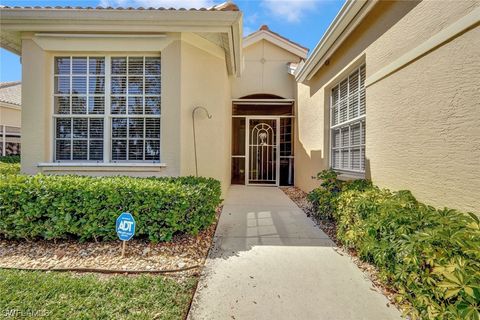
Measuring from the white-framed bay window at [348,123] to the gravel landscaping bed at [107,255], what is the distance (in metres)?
4.11

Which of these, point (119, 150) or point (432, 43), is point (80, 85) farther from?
point (432, 43)

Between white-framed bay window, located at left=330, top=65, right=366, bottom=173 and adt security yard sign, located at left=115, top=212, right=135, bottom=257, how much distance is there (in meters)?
4.91

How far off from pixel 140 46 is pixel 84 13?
125cm

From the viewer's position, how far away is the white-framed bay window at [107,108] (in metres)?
6.09

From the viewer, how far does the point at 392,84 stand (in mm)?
4383

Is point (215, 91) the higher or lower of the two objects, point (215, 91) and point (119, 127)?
the higher

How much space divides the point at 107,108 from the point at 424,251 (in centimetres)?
662

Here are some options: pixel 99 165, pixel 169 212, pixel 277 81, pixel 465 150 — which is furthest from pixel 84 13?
pixel 277 81

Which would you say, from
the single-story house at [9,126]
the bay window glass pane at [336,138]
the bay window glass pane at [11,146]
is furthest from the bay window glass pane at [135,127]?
the bay window glass pane at [11,146]

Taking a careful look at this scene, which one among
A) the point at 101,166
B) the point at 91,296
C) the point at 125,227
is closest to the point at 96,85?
the point at 101,166

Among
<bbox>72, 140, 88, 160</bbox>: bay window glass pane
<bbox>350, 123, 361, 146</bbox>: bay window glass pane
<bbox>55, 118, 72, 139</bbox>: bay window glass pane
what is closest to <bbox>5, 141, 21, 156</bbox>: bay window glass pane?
<bbox>55, 118, 72, 139</bbox>: bay window glass pane

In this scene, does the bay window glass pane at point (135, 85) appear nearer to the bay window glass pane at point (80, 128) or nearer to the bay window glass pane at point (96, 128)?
the bay window glass pane at point (96, 128)

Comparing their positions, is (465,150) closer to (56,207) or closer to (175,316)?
(175,316)

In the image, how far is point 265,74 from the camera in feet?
38.5
